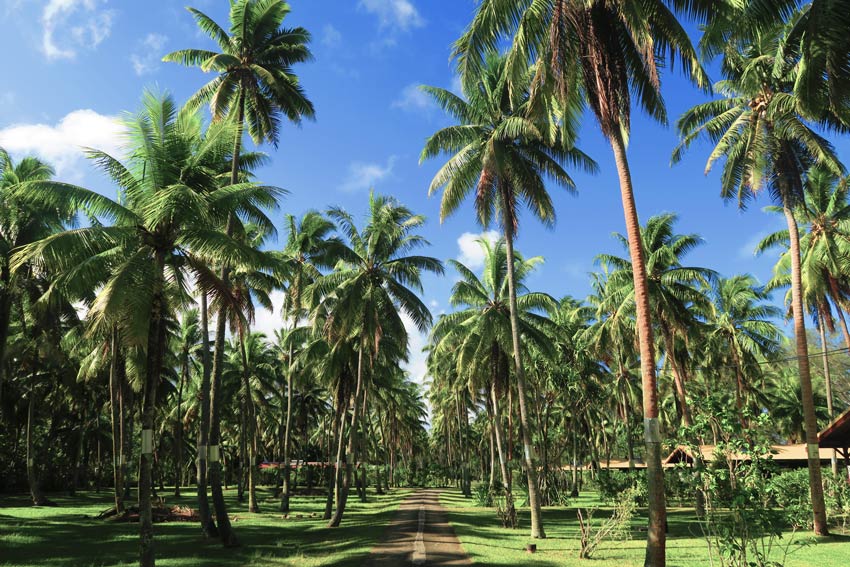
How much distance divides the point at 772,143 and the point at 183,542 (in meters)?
22.8

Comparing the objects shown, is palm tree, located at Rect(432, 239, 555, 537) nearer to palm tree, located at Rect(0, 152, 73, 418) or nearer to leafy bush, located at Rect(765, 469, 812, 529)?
leafy bush, located at Rect(765, 469, 812, 529)

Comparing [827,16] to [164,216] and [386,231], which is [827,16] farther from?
[386,231]

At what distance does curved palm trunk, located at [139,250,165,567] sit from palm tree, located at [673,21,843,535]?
17047 mm

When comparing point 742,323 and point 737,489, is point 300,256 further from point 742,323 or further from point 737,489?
point 742,323

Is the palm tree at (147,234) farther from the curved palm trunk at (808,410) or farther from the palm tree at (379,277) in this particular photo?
the curved palm trunk at (808,410)

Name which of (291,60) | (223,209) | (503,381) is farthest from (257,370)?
(223,209)

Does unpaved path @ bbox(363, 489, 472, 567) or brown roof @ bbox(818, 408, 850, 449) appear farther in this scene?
brown roof @ bbox(818, 408, 850, 449)

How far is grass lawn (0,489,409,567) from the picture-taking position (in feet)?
42.4

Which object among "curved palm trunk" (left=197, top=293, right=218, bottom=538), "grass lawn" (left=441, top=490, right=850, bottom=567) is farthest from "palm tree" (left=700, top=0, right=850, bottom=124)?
"curved palm trunk" (left=197, top=293, right=218, bottom=538)

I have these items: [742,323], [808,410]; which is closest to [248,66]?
[808,410]

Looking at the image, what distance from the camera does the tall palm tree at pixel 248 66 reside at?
17578 millimetres

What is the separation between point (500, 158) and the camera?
18.2 meters

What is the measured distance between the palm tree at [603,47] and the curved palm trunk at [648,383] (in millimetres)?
25

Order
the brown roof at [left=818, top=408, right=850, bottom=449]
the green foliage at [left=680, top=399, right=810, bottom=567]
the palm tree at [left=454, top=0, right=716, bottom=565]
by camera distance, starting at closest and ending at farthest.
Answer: the green foliage at [left=680, top=399, right=810, bottom=567], the palm tree at [left=454, top=0, right=716, bottom=565], the brown roof at [left=818, top=408, right=850, bottom=449]
